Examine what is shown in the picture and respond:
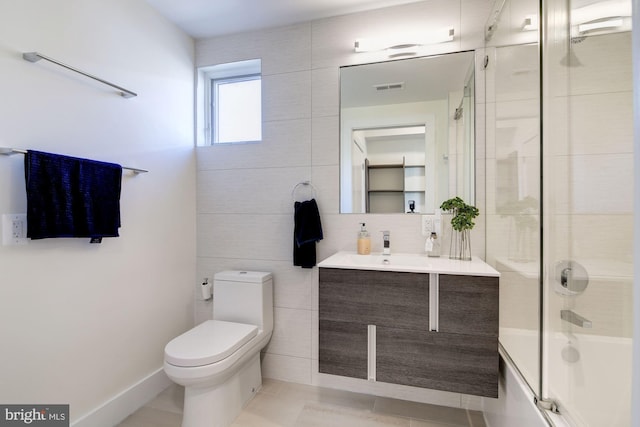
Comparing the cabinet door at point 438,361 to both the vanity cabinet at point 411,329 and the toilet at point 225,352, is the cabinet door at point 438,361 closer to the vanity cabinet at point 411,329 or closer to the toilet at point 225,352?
the vanity cabinet at point 411,329

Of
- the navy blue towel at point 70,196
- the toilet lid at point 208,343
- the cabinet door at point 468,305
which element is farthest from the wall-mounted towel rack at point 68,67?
the cabinet door at point 468,305

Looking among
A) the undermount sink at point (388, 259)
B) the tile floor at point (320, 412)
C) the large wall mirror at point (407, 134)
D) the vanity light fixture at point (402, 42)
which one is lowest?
the tile floor at point (320, 412)

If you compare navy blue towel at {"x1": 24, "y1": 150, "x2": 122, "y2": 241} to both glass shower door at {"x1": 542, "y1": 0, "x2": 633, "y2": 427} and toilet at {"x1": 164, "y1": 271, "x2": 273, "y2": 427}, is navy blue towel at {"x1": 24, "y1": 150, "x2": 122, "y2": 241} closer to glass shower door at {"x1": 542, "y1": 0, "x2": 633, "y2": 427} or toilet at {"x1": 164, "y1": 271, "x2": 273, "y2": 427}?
toilet at {"x1": 164, "y1": 271, "x2": 273, "y2": 427}

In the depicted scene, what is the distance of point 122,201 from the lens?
5.58 ft

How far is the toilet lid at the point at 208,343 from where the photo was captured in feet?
4.70

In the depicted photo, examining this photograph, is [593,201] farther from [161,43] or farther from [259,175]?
[161,43]

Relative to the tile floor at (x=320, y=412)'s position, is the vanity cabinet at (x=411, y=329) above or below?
above

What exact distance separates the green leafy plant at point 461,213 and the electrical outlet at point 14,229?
2060 millimetres

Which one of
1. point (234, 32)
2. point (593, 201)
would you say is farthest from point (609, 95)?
point (234, 32)

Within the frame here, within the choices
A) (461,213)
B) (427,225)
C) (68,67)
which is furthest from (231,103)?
(461,213)

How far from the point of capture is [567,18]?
1031mm

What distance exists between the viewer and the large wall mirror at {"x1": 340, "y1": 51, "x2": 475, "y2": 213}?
1812mm

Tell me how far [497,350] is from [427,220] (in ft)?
2.54

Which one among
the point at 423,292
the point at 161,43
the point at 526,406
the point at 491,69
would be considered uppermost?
the point at 161,43
